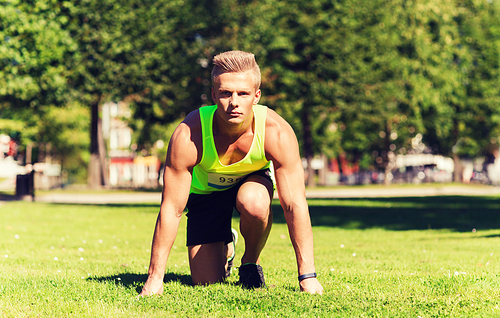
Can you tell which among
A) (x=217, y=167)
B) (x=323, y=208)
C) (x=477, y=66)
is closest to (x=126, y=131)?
(x=477, y=66)

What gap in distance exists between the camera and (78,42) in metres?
26.9

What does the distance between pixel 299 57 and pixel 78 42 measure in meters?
12.3

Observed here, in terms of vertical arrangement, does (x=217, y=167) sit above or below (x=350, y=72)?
below

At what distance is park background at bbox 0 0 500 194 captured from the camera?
24.7m

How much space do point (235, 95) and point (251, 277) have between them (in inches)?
63.7

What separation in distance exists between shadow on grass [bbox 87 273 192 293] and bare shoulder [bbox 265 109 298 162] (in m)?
1.59

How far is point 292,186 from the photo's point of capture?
4.54m

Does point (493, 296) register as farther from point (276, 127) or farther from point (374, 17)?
point (374, 17)

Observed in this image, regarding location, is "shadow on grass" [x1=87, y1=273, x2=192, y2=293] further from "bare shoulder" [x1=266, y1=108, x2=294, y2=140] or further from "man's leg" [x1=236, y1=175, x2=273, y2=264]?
"bare shoulder" [x1=266, y1=108, x2=294, y2=140]

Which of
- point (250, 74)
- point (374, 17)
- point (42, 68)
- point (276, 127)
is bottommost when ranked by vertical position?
point (276, 127)

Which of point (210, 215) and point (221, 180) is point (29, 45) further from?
point (221, 180)

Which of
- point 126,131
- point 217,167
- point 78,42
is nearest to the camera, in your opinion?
point 217,167

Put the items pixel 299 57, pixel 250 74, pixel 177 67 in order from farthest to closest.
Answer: pixel 299 57, pixel 177 67, pixel 250 74

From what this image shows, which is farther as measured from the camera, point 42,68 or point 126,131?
point 126,131
